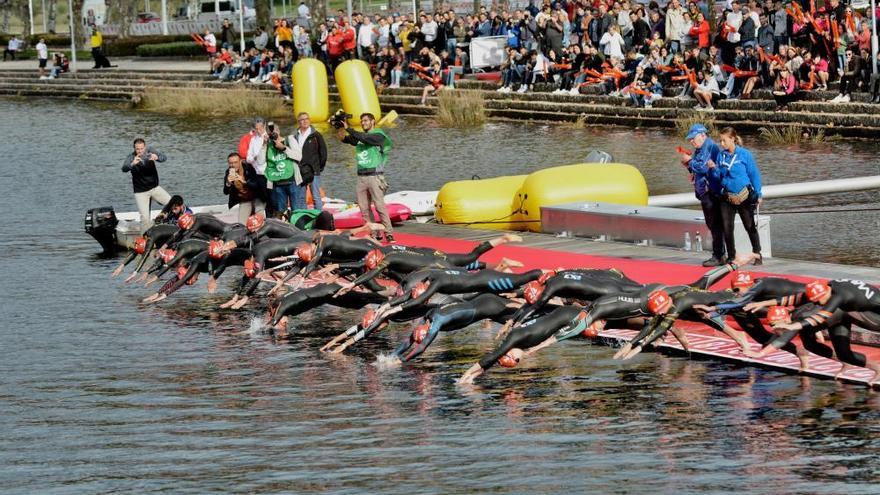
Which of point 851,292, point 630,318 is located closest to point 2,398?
point 630,318

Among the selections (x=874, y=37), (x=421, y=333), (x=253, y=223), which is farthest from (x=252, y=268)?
(x=874, y=37)

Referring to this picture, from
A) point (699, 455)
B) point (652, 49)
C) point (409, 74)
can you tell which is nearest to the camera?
point (699, 455)

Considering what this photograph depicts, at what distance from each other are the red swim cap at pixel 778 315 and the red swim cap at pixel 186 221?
425 inches

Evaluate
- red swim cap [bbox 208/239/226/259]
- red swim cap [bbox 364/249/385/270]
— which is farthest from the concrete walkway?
red swim cap [bbox 364/249/385/270]

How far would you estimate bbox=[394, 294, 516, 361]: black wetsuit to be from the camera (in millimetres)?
17281

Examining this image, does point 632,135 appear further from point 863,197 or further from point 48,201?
point 48,201

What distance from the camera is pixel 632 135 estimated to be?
38.9 metres

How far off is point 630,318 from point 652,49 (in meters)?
22.0

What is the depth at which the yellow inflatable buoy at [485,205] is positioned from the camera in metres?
25.9

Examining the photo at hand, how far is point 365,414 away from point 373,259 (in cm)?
375

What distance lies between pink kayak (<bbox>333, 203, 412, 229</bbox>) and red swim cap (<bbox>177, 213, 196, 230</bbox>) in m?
3.09

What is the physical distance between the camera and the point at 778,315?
1538 centimetres

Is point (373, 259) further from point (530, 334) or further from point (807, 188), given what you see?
point (807, 188)

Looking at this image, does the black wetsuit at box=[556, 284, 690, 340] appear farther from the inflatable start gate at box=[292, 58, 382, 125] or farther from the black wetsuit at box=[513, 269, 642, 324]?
the inflatable start gate at box=[292, 58, 382, 125]
